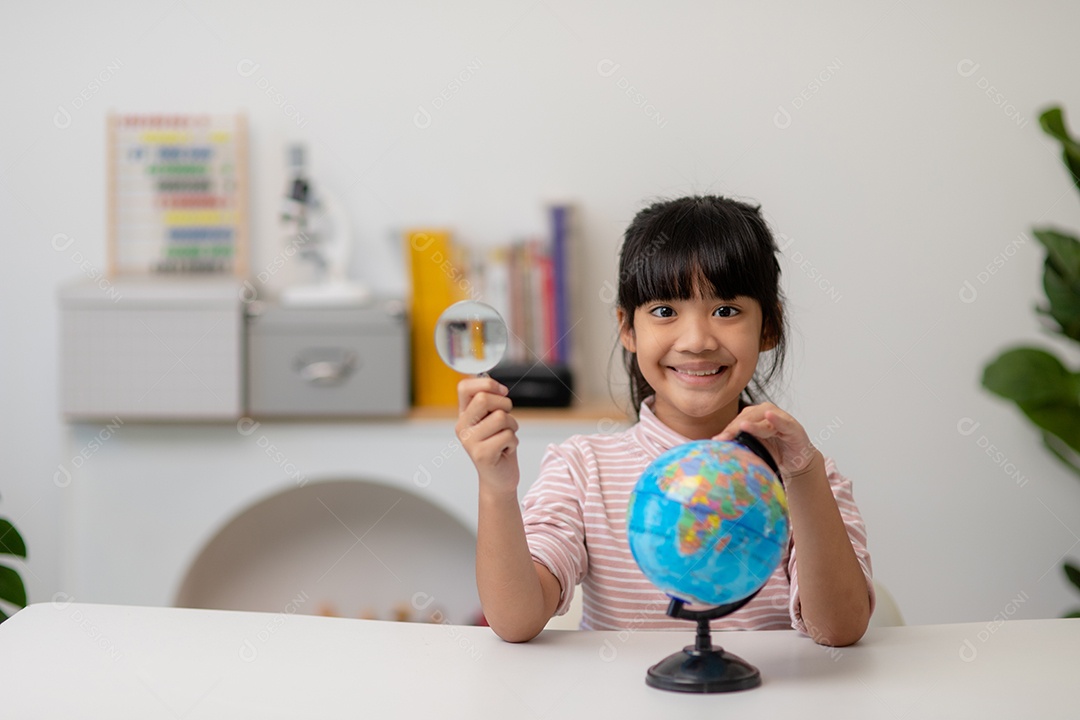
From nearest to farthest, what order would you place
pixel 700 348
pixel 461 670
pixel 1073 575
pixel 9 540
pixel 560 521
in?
pixel 461 670 < pixel 700 348 < pixel 560 521 < pixel 9 540 < pixel 1073 575

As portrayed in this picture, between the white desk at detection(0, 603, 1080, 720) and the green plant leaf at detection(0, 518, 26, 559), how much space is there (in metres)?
0.54

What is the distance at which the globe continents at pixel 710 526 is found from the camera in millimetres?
921

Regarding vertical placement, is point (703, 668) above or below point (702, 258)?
below

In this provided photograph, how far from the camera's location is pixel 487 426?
1.02 meters

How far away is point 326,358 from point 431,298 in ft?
0.97

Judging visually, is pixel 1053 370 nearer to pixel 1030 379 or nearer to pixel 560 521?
pixel 1030 379

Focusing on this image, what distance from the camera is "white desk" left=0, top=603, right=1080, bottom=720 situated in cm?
93

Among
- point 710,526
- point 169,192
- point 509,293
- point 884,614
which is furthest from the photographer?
point 169,192

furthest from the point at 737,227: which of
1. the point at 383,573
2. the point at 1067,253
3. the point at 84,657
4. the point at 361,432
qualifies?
the point at 383,573

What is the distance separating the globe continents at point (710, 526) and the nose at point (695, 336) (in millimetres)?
235

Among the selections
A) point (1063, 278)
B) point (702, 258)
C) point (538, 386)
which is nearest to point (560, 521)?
point (702, 258)

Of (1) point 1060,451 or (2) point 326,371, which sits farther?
(1) point 1060,451

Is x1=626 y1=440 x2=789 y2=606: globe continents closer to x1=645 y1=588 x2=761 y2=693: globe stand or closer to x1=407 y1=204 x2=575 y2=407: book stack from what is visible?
x1=645 y1=588 x2=761 y2=693: globe stand

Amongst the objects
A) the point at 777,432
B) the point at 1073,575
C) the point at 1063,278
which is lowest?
the point at 1073,575
